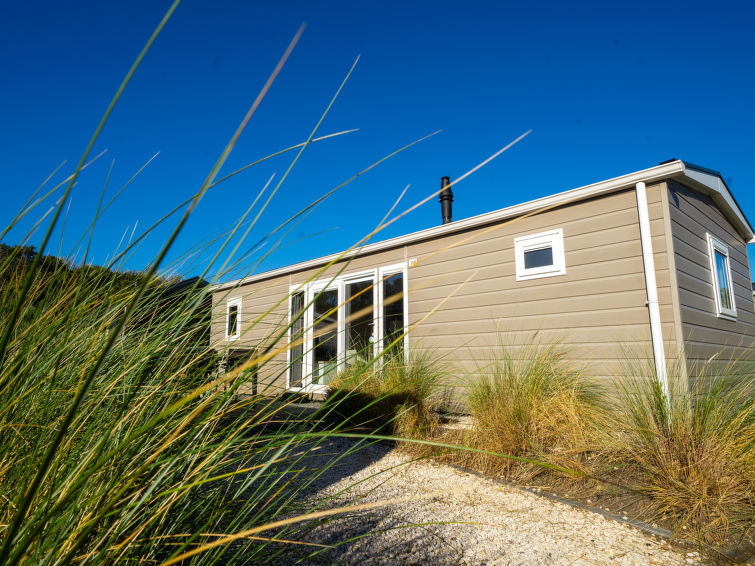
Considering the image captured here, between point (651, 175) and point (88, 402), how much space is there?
4872mm

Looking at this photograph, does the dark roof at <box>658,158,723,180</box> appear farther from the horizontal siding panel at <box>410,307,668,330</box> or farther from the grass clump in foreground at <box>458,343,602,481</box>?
the grass clump in foreground at <box>458,343,602,481</box>

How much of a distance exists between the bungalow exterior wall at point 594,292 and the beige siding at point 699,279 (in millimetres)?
14

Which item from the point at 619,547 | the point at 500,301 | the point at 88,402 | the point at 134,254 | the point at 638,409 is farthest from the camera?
the point at 500,301

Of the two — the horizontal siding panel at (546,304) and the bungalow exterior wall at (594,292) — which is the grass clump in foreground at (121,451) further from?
the horizontal siding panel at (546,304)

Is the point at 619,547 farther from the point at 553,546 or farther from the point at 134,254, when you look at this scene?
the point at 134,254

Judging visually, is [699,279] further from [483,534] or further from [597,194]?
[483,534]

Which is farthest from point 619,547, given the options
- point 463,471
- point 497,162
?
point 497,162

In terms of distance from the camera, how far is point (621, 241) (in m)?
4.38

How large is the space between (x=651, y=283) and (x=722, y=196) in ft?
8.36

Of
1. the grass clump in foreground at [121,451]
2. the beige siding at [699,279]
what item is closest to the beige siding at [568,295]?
the beige siding at [699,279]

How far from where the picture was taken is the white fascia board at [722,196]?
15.1 ft

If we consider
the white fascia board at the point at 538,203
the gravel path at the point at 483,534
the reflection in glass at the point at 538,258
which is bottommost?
the gravel path at the point at 483,534

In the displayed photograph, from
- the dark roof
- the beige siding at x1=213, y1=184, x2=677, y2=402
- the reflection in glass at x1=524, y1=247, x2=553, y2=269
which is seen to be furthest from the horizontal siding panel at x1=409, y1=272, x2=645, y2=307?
the dark roof

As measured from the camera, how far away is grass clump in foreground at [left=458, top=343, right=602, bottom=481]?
2967 mm
